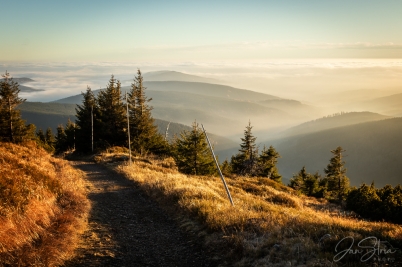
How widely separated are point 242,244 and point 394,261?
11.4ft

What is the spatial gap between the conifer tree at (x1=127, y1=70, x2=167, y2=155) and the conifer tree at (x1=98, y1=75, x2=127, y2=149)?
1.61 m

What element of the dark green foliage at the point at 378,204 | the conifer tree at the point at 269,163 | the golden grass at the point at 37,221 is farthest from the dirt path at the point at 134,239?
the conifer tree at the point at 269,163

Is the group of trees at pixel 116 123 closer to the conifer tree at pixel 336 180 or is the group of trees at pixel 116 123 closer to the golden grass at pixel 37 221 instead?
→ the golden grass at pixel 37 221

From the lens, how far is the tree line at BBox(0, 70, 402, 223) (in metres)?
34.8

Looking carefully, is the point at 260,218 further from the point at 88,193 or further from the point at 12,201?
the point at 88,193

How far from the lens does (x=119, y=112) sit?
145ft

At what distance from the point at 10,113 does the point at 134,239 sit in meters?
43.6

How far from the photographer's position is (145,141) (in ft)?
151

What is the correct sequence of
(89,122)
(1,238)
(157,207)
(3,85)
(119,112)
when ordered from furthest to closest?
(89,122)
(119,112)
(3,85)
(157,207)
(1,238)

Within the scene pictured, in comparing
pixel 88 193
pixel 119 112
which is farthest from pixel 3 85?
pixel 88 193
